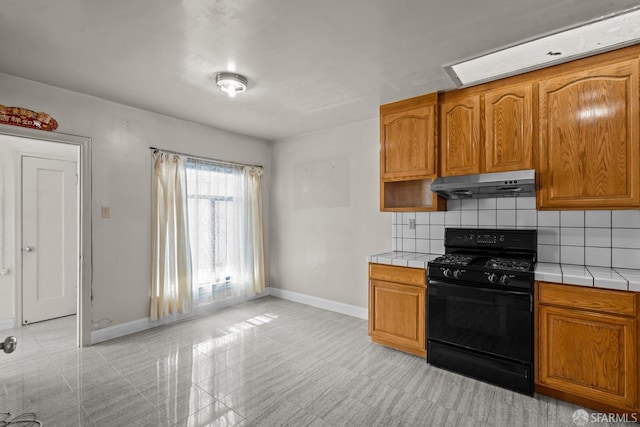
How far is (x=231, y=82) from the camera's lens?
2590mm

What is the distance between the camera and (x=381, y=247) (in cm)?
377

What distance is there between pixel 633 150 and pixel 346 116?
258 centimetres

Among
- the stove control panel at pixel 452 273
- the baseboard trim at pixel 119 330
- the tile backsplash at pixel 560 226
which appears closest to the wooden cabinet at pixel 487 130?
the tile backsplash at pixel 560 226

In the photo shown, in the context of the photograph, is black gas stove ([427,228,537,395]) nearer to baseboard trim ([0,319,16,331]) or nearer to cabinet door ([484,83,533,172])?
cabinet door ([484,83,533,172])

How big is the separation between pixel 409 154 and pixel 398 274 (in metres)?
1.22

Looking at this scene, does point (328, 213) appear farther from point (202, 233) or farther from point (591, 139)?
point (591, 139)

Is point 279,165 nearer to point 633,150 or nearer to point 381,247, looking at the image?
point 381,247

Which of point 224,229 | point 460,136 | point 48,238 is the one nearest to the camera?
point 460,136

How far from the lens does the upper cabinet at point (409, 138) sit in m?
2.95

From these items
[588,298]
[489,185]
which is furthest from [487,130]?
[588,298]

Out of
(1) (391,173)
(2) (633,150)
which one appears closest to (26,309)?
(1) (391,173)

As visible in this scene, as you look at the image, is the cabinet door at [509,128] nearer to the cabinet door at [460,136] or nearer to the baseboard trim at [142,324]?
the cabinet door at [460,136]

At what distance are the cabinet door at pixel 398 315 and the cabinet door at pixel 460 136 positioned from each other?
118 cm

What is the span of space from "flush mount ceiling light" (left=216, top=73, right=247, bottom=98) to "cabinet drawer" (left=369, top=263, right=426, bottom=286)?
2.12 meters
